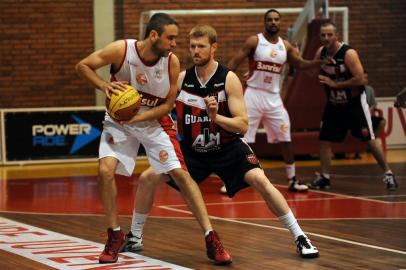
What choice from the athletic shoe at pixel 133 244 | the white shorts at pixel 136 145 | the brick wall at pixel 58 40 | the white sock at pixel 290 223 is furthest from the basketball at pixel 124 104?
the brick wall at pixel 58 40

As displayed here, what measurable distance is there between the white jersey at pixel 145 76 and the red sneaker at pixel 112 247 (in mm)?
865

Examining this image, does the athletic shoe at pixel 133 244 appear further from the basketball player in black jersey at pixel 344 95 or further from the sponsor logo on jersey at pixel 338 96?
the sponsor logo on jersey at pixel 338 96

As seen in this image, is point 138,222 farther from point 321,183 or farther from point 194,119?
point 321,183

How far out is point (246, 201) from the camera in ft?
37.8

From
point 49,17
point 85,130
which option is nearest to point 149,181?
point 85,130

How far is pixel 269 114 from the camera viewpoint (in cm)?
1262

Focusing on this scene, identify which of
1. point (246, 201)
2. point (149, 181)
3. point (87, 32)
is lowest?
point (246, 201)

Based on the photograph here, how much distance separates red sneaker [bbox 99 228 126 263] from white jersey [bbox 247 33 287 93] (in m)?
5.58

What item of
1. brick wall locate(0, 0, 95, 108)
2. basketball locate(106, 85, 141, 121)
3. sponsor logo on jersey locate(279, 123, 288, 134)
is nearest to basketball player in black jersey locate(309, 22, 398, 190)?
sponsor logo on jersey locate(279, 123, 288, 134)

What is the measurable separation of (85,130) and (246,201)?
6.14m

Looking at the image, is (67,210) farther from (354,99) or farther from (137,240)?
(354,99)

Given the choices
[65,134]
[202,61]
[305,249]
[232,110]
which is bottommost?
[65,134]

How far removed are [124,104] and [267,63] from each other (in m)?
5.64

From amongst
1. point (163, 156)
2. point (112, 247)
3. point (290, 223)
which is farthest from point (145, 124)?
point (290, 223)
